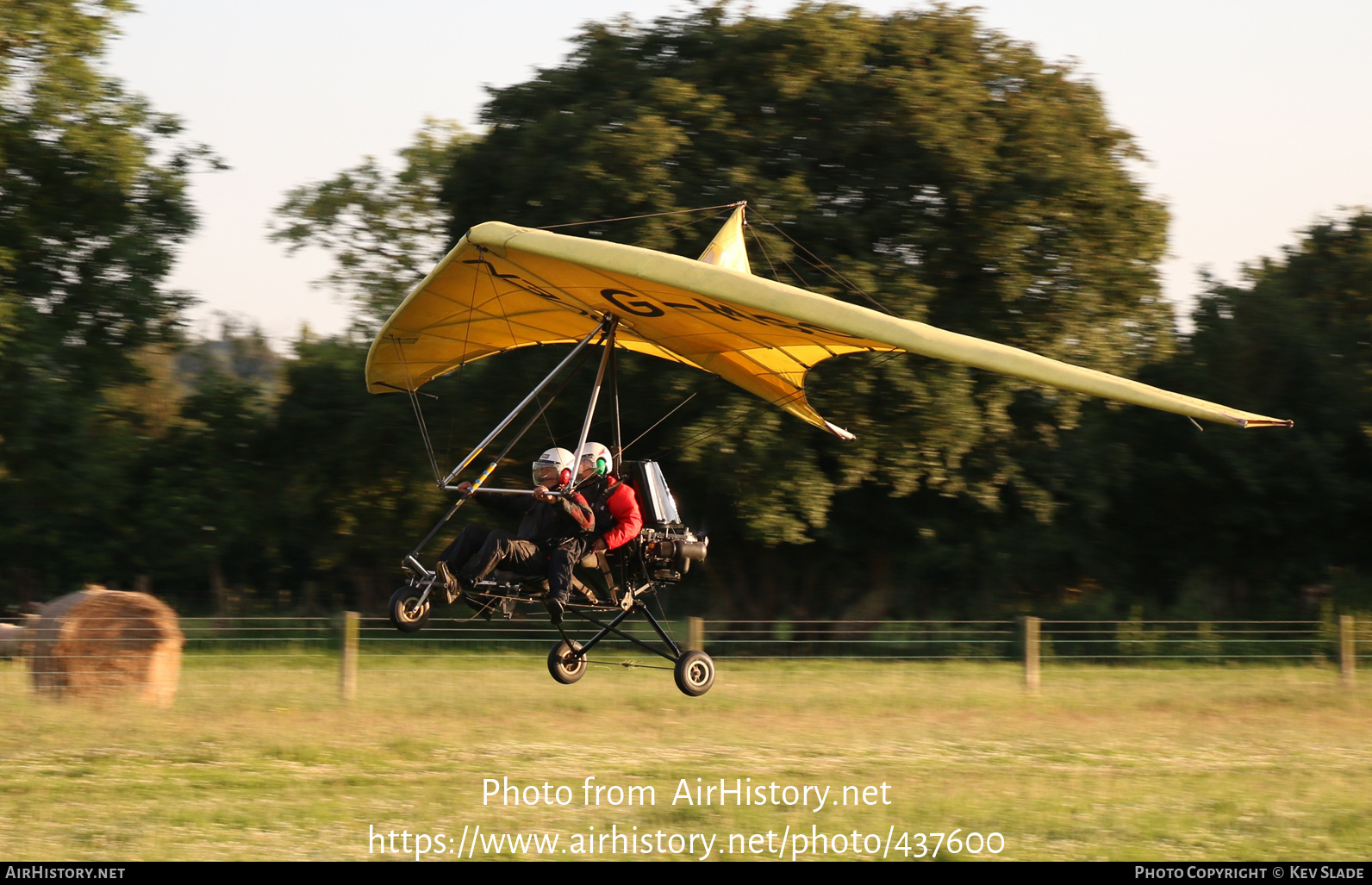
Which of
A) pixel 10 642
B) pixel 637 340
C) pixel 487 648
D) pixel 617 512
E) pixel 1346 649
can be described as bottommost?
pixel 487 648

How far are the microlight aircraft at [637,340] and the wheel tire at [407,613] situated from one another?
0.04 feet

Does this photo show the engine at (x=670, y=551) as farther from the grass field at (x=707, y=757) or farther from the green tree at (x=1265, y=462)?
the green tree at (x=1265, y=462)

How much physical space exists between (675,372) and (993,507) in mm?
7419

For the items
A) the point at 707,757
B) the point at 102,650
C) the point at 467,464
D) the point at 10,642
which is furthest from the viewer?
the point at 10,642

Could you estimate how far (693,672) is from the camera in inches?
446

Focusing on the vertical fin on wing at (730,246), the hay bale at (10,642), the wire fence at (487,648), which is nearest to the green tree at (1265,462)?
the wire fence at (487,648)

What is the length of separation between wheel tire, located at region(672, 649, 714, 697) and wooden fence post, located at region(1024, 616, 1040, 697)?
954 cm

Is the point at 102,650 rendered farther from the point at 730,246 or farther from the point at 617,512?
the point at 730,246

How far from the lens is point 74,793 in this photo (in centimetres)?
1227

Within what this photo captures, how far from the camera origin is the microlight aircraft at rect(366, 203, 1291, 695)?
8.54 metres

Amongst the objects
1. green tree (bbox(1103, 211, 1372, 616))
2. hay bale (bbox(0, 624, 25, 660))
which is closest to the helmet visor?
hay bale (bbox(0, 624, 25, 660))

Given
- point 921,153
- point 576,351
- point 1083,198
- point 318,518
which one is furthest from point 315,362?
point 576,351

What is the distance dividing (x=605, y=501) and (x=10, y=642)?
1099 cm

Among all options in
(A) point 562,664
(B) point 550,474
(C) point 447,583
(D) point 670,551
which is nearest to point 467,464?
(B) point 550,474
